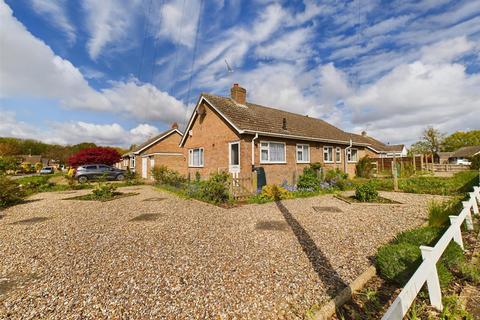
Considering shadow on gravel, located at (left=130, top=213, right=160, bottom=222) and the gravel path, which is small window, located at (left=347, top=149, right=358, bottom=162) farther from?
shadow on gravel, located at (left=130, top=213, right=160, bottom=222)

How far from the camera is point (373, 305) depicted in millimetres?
2906

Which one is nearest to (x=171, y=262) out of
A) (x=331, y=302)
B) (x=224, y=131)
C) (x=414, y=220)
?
(x=331, y=302)

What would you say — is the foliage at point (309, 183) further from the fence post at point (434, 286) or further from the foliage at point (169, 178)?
the fence post at point (434, 286)

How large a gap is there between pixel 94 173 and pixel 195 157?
12.3m

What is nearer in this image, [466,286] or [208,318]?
[208,318]

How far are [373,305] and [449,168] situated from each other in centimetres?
3921

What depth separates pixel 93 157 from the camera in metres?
29.2

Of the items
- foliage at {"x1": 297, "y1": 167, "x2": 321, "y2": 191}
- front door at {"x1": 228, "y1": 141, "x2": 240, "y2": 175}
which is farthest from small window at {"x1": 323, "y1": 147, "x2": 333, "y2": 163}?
front door at {"x1": 228, "y1": 141, "x2": 240, "y2": 175}

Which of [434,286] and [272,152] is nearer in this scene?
[434,286]

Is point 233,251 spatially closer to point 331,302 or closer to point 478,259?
point 331,302

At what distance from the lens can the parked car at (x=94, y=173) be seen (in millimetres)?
23031

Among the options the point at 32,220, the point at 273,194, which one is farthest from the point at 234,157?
the point at 32,220

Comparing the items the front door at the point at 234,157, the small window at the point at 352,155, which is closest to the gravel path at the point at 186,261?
the front door at the point at 234,157

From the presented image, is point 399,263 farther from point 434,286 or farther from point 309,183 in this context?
point 309,183
